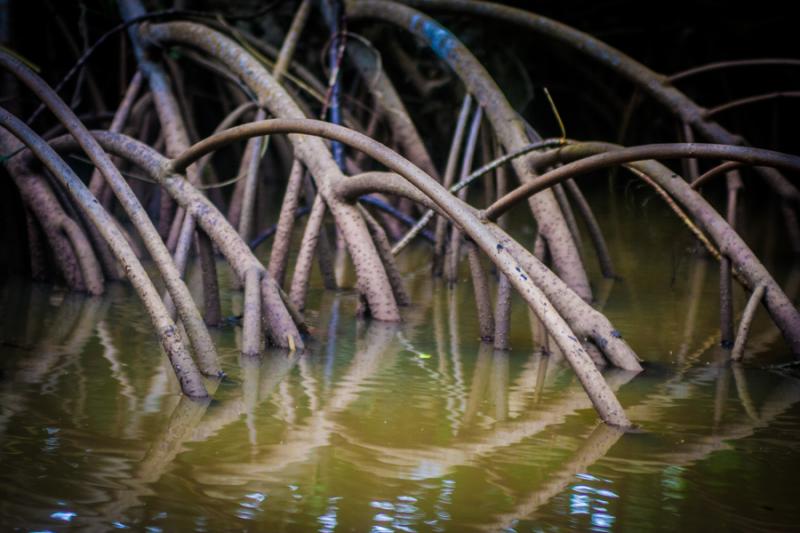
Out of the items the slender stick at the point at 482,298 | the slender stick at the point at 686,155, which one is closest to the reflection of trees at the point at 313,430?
the slender stick at the point at 482,298

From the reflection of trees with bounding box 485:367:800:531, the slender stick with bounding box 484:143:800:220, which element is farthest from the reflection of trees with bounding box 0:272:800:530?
the slender stick with bounding box 484:143:800:220

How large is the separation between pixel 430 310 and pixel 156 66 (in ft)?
7.88

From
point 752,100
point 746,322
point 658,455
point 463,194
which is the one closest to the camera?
point 658,455

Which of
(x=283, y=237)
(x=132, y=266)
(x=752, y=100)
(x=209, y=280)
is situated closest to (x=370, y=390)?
(x=132, y=266)

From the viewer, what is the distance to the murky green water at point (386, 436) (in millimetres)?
2600

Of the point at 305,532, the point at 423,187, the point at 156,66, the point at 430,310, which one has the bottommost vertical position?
the point at 305,532

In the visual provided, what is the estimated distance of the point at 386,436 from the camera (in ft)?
10.5

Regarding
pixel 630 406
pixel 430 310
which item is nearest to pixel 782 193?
pixel 430 310

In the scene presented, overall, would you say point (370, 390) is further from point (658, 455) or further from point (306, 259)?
point (306, 259)

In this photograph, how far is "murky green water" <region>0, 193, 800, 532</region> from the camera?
2.60 meters

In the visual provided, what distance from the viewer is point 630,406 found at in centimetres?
361

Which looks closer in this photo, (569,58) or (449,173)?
(449,173)

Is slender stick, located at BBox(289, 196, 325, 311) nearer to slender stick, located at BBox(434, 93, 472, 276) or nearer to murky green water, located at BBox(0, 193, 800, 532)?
murky green water, located at BBox(0, 193, 800, 532)

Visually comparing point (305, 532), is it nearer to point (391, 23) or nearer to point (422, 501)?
point (422, 501)
